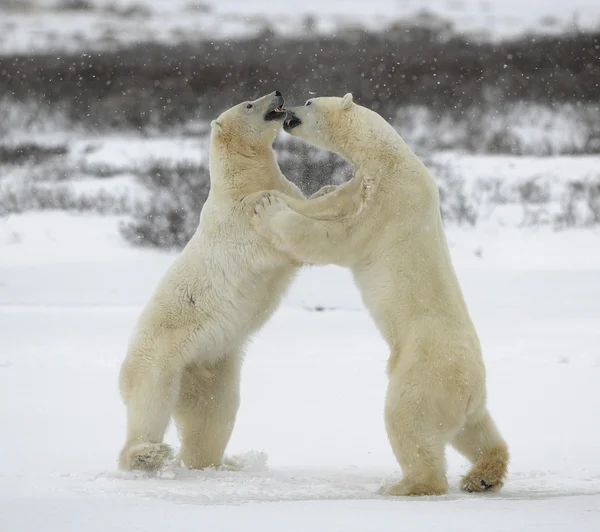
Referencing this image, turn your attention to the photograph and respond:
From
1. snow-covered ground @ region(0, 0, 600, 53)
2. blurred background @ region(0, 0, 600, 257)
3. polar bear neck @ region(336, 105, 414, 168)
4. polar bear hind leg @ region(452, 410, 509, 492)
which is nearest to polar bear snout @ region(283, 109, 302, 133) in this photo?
polar bear neck @ region(336, 105, 414, 168)

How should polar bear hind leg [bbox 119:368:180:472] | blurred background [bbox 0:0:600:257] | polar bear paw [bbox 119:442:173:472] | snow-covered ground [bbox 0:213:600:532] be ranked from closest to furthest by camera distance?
snow-covered ground [bbox 0:213:600:532] < polar bear paw [bbox 119:442:173:472] < polar bear hind leg [bbox 119:368:180:472] < blurred background [bbox 0:0:600:257]

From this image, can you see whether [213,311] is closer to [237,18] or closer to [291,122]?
[291,122]

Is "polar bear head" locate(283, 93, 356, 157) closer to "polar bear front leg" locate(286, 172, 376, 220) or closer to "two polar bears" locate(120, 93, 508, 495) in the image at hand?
"two polar bears" locate(120, 93, 508, 495)

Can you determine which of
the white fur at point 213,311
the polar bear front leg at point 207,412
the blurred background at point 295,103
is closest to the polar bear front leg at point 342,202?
the white fur at point 213,311

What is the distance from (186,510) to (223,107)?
12253 millimetres

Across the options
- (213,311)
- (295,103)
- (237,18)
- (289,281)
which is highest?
(237,18)

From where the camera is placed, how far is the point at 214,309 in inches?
149

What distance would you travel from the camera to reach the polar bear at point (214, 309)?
369 centimetres

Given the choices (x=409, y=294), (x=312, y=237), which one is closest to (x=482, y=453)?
(x=409, y=294)

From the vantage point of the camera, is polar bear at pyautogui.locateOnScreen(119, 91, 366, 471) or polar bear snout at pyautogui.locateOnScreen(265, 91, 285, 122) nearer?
polar bear at pyautogui.locateOnScreen(119, 91, 366, 471)

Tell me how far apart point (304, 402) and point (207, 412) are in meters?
1.09

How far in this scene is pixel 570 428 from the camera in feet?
14.3

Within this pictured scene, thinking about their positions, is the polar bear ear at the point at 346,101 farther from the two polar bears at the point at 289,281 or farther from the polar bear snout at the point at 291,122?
the polar bear snout at the point at 291,122

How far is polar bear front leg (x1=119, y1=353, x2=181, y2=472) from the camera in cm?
362
